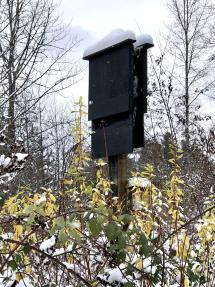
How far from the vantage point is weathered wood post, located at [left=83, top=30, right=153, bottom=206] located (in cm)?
354

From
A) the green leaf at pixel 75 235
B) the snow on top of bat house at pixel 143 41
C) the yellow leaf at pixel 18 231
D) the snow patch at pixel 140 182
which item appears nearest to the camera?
the green leaf at pixel 75 235

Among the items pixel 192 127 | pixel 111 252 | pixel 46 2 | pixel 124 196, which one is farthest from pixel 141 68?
pixel 192 127

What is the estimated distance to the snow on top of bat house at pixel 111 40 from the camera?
3648 millimetres

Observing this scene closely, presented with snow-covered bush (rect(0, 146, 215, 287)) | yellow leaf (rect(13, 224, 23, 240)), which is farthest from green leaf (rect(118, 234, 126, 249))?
yellow leaf (rect(13, 224, 23, 240))

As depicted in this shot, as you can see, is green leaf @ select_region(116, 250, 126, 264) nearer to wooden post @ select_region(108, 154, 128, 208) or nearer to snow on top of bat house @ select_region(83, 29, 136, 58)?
wooden post @ select_region(108, 154, 128, 208)

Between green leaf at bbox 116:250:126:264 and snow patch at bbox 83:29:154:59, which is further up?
snow patch at bbox 83:29:154:59

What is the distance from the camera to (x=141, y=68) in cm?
379

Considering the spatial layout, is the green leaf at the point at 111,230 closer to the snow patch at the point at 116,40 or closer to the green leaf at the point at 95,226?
the green leaf at the point at 95,226

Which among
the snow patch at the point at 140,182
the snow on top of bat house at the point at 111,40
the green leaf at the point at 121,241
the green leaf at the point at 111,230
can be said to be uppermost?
the snow on top of bat house at the point at 111,40

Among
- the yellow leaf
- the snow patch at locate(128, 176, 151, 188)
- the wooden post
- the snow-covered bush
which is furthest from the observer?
the wooden post

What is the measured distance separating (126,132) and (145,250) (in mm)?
1770

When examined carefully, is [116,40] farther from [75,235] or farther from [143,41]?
[75,235]

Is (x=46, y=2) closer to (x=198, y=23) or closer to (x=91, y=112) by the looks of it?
(x=91, y=112)

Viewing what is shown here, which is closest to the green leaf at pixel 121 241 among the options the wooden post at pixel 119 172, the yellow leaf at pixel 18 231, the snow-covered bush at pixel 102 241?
the snow-covered bush at pixel 102 241
